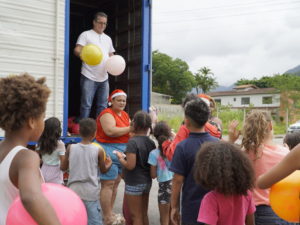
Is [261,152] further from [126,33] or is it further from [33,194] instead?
[126,33]

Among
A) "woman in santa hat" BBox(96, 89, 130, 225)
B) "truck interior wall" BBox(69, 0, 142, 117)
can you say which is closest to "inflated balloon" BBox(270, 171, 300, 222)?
"woman in santa hat" BBox(96, 89, 130, 225)

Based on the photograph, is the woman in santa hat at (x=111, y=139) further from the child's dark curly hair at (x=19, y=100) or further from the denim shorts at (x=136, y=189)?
the child's dark curly hair at (x=19, y=100)

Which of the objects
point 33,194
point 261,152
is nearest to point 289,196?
point 261,152

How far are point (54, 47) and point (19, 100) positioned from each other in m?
3.25

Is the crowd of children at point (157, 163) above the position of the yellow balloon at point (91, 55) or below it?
below

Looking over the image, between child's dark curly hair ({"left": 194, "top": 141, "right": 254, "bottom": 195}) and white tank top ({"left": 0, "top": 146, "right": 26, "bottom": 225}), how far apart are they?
118cm

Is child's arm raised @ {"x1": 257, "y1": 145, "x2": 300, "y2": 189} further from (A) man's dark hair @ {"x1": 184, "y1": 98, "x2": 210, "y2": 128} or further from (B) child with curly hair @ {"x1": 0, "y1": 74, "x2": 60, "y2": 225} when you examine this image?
(B) child with curly hair @ {"x1": 0, "y1": 74, "x2": 60, "y2": 225}

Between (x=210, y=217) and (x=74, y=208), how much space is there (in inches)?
36.7

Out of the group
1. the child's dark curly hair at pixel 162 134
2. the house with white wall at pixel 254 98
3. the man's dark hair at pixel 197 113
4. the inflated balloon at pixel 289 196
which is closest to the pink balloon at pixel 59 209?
the inflated balloon at pixel 289 196

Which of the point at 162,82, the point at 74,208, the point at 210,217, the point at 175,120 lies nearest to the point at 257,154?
the point at 210,217

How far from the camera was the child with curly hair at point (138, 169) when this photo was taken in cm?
366

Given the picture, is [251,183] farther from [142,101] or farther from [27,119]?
[142,101]

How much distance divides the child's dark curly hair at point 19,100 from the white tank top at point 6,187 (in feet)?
0.44

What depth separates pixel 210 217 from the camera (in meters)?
2.18
